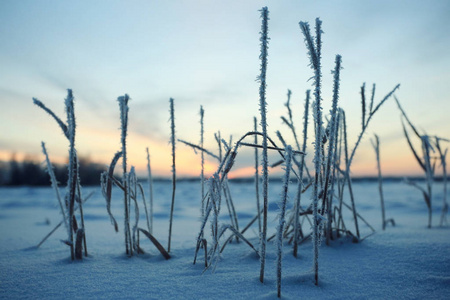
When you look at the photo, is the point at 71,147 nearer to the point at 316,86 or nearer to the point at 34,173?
the point at 316,86

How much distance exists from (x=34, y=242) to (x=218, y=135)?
1.43m

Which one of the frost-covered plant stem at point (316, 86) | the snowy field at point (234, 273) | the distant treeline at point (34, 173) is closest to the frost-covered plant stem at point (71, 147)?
the snowy field at point (234, 273)

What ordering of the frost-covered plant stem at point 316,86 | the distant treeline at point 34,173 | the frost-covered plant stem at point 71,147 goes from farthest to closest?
the distant treeline at point 34,173
the frost-covered plant stem at point 71,147
the frost-covered plant stem at point 316,86

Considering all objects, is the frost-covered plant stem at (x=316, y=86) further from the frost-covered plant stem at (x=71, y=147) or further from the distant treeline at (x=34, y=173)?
the distant treeline at (x=34, y=173)

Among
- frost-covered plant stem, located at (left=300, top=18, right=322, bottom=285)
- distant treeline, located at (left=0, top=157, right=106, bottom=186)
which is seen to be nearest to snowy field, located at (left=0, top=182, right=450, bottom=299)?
frost-covered plant stem, located at (left=300, top=18, right=322, bottom=285)

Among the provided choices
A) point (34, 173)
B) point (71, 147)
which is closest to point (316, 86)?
point (71, 147)

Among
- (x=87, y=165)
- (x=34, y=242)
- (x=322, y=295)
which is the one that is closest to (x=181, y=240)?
(x=34, y=242)

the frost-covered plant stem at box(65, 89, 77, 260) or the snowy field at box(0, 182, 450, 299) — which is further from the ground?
the frost-covered plant stem at box(65, 89, 77, 260)

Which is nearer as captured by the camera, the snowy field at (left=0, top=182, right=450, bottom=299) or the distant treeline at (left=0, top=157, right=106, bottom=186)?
the snowy field at (left=0, top=182, right=450, bottom=299)

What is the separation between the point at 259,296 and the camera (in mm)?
958

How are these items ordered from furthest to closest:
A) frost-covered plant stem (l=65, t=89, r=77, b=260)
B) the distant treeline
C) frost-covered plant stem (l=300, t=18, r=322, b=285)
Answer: the distant treeline → frost-covered plant stem (l=65, t=89, r=77, b=260) → frost-covered plant stem (l=300, t=18, r=322, b=285)

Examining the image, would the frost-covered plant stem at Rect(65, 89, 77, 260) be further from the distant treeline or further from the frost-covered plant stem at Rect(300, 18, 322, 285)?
the distant treeline

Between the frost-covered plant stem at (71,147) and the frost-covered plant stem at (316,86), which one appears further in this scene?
the frost-covered plant stem at (71,147)

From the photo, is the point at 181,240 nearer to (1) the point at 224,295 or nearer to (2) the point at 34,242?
(2) the point at 34,242
